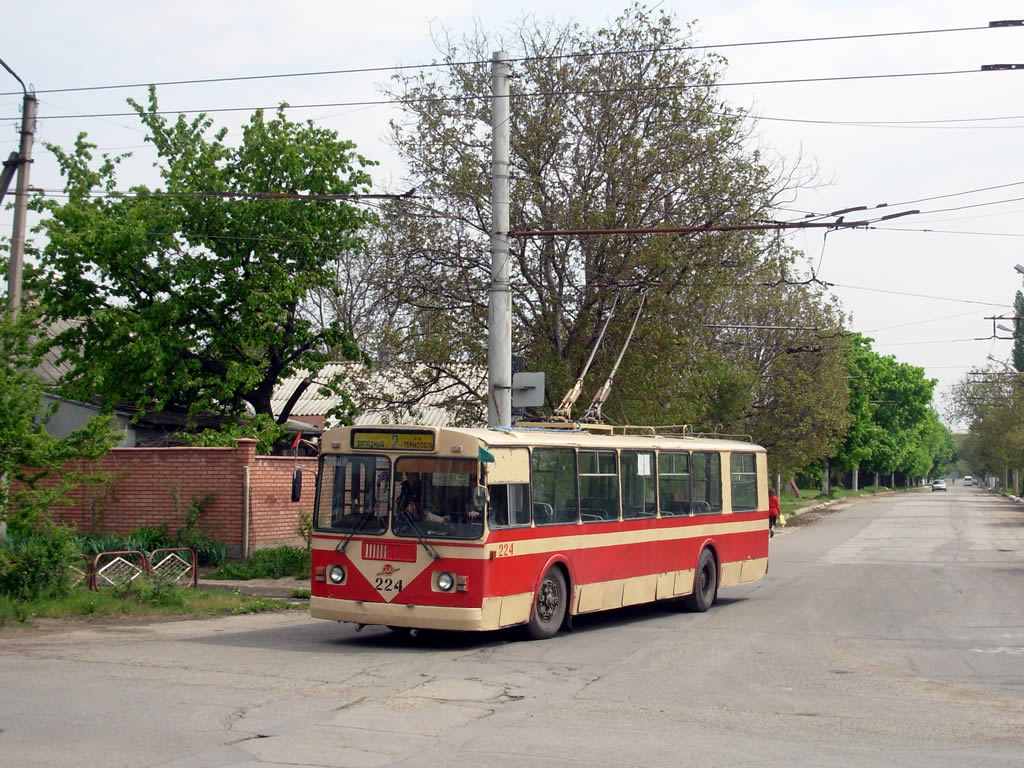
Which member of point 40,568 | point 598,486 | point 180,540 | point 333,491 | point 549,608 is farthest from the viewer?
point 180,540

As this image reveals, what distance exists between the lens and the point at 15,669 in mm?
11055

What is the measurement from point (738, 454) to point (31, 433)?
11040 mm

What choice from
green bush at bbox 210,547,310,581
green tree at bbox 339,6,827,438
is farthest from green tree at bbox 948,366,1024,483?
green bush at bbox 210,547,310,581

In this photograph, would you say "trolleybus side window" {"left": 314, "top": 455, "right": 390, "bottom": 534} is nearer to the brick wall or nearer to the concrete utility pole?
the concrete utility pole

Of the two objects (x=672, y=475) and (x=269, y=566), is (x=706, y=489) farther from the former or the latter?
(x=269, y=566)

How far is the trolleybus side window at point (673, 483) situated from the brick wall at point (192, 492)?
8.13m

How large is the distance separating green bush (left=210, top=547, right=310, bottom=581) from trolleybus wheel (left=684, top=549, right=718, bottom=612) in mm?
7164

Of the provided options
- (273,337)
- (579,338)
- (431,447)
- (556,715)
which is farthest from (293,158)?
(556,715)

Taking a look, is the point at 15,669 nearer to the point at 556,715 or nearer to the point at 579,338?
the point at 556,715

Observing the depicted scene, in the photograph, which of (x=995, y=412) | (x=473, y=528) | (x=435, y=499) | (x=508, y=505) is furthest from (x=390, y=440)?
(x=995, y=412)

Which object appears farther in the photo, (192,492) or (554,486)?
(192,492)

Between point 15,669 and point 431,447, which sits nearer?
point 15,669

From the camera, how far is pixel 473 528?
501 inches

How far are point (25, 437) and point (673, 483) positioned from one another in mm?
8981
